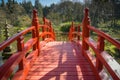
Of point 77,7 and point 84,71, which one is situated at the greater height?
point 77,7

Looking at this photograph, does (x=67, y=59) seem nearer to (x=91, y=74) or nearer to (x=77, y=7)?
(x=91, y=74)

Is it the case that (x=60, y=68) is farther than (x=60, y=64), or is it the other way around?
(x=60, y=64)

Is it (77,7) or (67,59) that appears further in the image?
(77,7)

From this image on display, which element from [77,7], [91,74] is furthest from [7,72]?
[77,7]

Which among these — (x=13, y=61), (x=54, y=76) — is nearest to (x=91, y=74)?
(x=54, y=76)

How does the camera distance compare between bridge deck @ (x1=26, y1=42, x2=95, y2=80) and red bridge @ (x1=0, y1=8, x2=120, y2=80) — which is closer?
red bridge @ (x1=0, y1=8, x2=120, y2=80)

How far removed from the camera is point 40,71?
14.3ft

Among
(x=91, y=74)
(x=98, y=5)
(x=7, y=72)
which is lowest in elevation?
(x=91, y=74)

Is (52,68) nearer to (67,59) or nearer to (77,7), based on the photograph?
(67,59)

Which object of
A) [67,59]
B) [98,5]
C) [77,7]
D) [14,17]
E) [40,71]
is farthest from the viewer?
[77,7]

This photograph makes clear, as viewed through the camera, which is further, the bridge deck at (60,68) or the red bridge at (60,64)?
the bridge deck at (60,68)

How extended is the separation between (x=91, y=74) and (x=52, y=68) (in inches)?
35.8

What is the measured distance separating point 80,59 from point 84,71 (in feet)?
3.57

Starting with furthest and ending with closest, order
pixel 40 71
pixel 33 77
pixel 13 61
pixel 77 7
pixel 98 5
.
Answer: pixel 77 7
pixel 98 5
pixel 40 71
pixel 33 77
pixel 13 61
